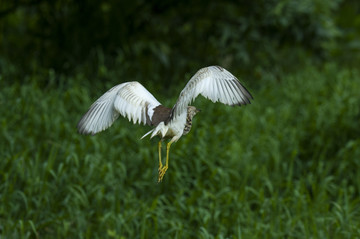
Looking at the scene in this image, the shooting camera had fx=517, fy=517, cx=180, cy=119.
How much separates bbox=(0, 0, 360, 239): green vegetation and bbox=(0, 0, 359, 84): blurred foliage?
18mm

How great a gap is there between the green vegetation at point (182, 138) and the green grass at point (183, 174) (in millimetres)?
14

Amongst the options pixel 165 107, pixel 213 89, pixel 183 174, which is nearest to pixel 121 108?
pixel 165 107

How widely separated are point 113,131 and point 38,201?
1197mm

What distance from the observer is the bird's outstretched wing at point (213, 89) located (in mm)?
1287

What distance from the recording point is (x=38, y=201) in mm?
3961

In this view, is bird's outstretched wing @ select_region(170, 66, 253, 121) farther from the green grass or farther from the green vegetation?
the green vegetation

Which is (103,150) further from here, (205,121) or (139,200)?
(205,121)

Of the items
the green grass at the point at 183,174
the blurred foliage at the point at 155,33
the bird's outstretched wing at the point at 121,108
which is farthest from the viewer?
the blurred foliage at the point at 155,33

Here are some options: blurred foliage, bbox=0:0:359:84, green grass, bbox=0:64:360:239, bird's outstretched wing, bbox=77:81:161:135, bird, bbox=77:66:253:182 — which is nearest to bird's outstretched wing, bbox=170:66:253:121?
bird, bbox=77:66:253:182

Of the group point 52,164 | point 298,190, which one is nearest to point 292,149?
point 298,190

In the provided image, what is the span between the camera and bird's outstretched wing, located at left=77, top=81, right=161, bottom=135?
4.77 feet

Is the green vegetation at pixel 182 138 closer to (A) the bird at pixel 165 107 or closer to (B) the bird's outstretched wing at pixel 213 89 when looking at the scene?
(A) the bird at pixel 165 107

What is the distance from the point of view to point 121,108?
4.98ft

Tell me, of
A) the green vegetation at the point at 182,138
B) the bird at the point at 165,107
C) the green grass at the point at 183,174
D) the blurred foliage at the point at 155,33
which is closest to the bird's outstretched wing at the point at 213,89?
the bird at the point at 165,107
